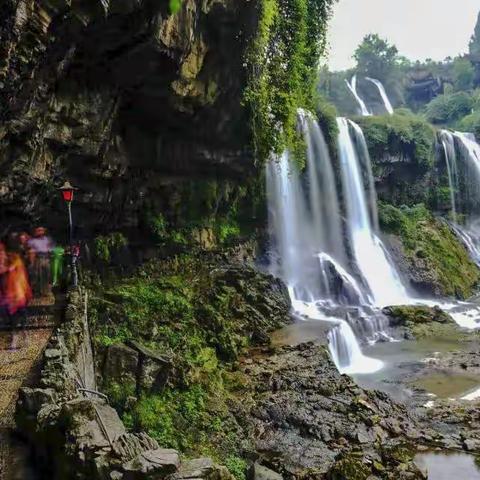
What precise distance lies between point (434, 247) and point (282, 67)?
17802mm

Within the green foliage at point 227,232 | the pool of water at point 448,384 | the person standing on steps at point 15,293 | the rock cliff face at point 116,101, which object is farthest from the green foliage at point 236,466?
the green foliage at point 227,232

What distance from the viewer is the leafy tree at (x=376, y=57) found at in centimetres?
6025

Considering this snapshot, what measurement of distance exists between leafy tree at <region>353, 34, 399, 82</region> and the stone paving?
5782cm

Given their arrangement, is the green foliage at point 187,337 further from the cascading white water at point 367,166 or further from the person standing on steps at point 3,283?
the cascading white water at point 367,166

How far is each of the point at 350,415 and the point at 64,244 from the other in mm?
11159

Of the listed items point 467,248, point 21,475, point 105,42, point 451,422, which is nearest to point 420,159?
point 467,248

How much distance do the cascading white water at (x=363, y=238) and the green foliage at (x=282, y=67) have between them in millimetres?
10198

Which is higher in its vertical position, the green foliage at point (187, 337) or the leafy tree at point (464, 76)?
the leafy tree at point (464, 76)

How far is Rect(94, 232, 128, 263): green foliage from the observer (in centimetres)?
1886

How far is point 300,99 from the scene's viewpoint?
20.2 metres

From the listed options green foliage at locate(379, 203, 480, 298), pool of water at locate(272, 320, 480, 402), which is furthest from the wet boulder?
green foliage at locate(379, 203, 480, 298)

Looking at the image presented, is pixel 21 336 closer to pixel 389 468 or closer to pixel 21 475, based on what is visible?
pixel 21 475

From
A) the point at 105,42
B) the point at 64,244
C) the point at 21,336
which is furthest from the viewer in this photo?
the point at 64,244

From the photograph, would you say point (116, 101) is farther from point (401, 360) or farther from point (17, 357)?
point (401, 360)
